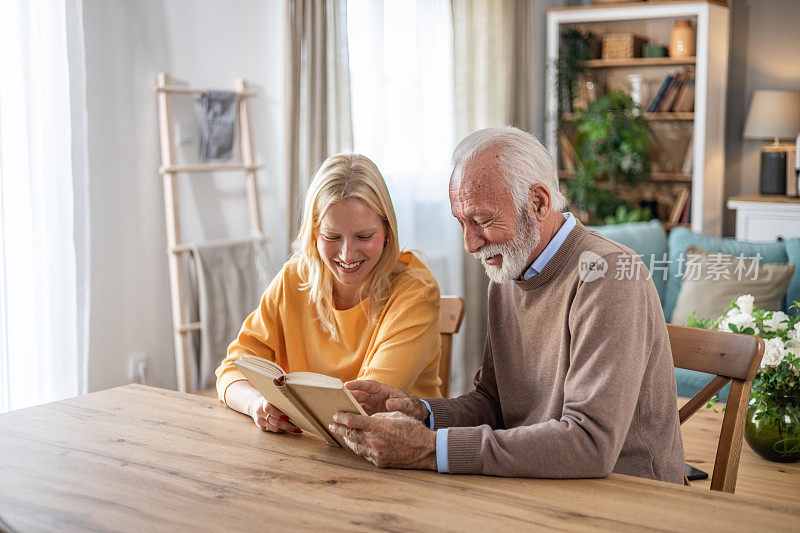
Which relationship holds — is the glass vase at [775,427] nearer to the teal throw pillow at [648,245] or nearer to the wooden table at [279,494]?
the wooden table at [279,494]

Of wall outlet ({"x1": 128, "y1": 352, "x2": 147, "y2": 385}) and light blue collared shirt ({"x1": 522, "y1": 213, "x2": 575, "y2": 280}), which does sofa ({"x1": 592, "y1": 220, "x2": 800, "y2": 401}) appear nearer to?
wall outlet ({"x1": 128, "y1": 352, "x2": 147, "y2": 385})

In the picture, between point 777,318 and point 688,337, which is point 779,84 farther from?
point 688,337

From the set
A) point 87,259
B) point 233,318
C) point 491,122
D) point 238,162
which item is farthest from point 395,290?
point 491,122

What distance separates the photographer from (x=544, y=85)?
552 centimetres

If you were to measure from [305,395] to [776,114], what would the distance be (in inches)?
168

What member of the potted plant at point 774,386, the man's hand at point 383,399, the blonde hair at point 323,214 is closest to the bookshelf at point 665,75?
the potted plant at point 774,386

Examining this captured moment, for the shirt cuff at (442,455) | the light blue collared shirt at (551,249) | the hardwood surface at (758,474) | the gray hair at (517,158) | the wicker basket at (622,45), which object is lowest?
the hardwood surface at (758,474)

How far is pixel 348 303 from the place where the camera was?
6.48 feet

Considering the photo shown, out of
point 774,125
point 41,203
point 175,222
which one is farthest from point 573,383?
point 774,125

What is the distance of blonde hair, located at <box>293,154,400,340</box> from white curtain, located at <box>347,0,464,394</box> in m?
2.09

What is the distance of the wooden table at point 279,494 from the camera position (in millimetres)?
1208

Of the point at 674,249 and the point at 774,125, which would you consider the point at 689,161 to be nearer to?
the point at 774,125

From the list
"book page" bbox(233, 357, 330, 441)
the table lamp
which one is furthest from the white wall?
the table lamp

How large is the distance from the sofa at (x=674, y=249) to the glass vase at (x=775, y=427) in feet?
4.95
